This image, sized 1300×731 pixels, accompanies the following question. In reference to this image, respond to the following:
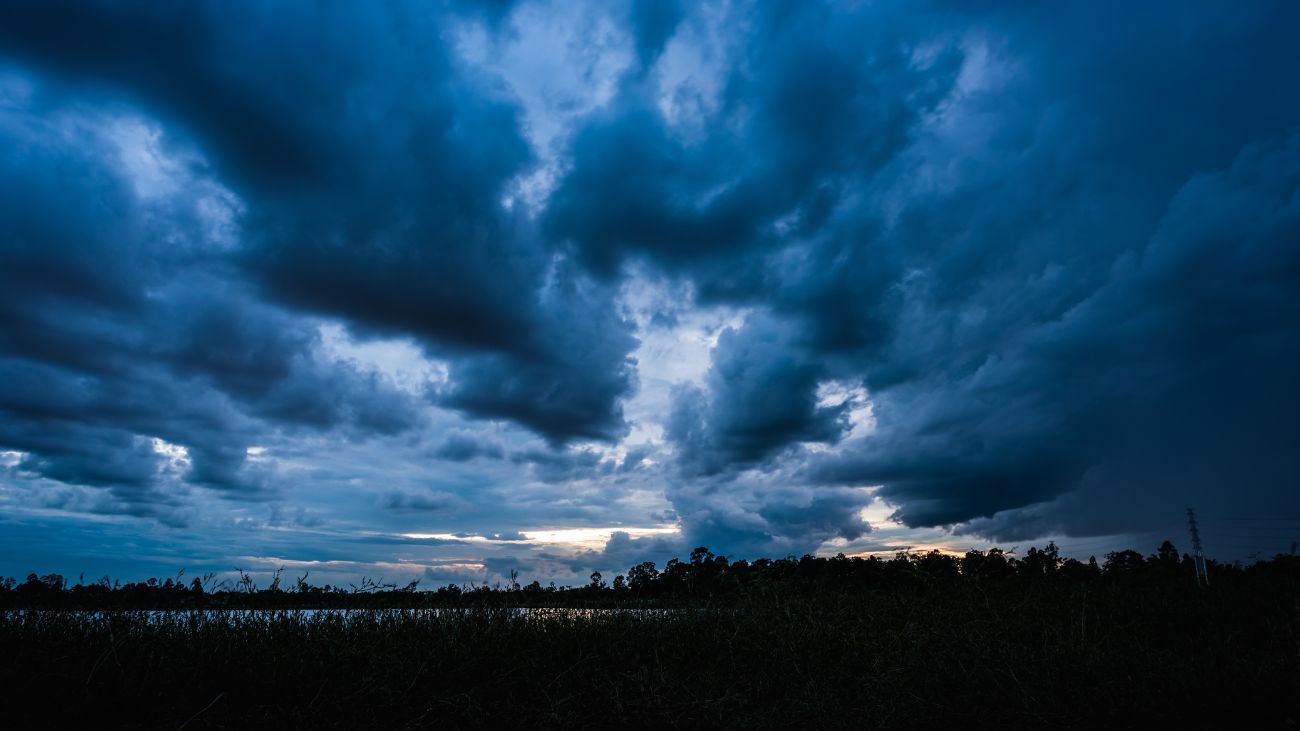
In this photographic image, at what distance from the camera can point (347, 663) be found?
8219mm

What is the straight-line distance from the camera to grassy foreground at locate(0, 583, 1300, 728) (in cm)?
691

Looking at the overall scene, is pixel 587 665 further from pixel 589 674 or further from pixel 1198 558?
pixel 1198 558

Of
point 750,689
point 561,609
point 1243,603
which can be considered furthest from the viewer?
point 1243,603

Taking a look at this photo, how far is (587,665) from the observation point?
9758 millimetres

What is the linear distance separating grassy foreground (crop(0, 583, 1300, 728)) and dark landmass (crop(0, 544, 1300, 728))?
4 cm

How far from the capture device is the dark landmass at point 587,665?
7000 mm

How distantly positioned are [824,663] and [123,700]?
9.97 m

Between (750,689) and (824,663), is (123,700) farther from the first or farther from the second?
(824,663)

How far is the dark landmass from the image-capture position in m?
7.00

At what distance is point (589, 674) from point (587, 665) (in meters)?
0.44

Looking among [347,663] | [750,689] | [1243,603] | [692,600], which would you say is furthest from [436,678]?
[1243,603]

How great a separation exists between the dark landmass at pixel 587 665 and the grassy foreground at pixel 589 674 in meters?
0.04

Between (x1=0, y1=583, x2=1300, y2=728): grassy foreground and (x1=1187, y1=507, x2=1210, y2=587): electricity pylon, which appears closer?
(x1=0, y1=583, x2=1300, y2=728): grassy foreground

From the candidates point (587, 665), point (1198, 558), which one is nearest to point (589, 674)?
point (587, 665)
